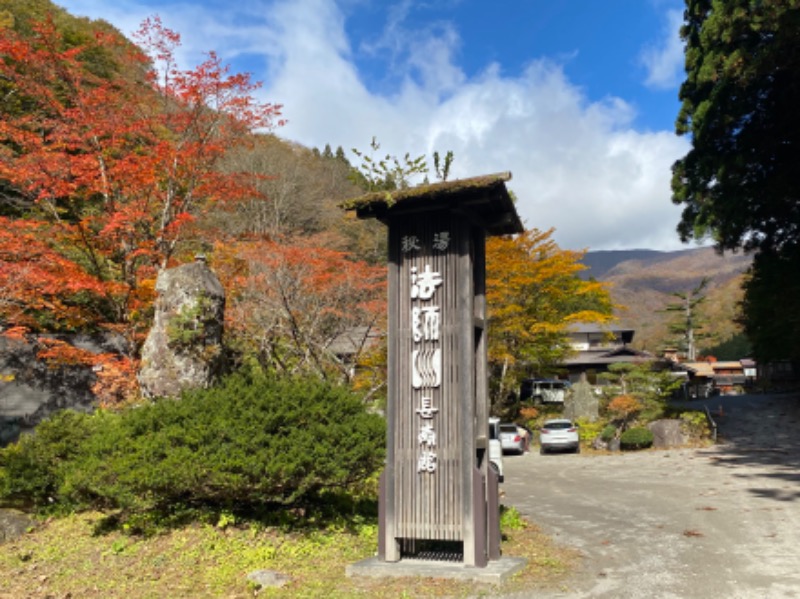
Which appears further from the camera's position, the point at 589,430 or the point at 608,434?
the point at 589,430

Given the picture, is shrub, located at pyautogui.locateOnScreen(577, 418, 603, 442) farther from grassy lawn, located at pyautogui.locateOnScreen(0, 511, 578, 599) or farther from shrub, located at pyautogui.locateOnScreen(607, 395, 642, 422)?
grassy lawn, located at pyautogui.locateOnScreen(0, 511, 578, 599)

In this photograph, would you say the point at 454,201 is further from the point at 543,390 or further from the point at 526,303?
the point at 543,390

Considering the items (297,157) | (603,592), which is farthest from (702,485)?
(297,157)

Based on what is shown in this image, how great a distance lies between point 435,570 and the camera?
6.27m

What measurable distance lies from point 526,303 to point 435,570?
63.5 ft

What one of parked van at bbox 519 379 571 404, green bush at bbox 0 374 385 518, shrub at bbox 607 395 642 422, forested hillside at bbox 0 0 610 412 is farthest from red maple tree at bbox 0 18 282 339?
parked van at bbox 519 379 571 404

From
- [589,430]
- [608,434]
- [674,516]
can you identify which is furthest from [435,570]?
[589,430]

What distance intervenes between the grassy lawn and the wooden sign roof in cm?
391

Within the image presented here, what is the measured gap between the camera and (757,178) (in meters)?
18.5

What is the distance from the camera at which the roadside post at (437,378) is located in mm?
6543

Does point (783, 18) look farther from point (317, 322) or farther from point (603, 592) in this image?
point (603, 592)

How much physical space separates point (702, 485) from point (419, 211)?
972 centimetres

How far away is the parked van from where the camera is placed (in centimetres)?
3149

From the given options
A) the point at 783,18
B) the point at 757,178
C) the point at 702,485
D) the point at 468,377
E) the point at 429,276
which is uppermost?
the point at 783,18
